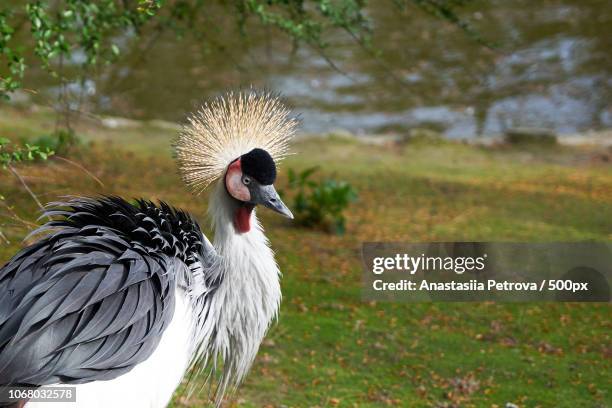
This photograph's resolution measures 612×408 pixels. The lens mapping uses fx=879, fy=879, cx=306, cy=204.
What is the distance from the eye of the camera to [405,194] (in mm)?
6684

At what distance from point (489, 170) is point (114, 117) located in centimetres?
373

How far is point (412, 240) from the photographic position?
18.7ft

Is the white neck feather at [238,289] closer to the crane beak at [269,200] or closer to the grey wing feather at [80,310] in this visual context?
the crane beak at [269,200]

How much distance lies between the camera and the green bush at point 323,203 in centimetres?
567

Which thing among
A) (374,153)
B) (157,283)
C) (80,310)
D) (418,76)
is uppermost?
(418,76)

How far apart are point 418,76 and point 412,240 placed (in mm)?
4929

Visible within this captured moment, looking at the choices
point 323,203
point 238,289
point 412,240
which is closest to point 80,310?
point 238,289

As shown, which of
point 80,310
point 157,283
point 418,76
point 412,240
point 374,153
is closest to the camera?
point 80,310

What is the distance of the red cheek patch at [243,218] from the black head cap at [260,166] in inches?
4.5

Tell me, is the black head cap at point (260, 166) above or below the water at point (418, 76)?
below

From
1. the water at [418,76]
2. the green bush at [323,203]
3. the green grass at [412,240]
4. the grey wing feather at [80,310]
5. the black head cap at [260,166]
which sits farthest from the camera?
the water at [418,76]

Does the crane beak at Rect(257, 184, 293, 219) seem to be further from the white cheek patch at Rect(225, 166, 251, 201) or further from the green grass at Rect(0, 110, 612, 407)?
the green grass at Rect(0, 110, 612, 407)

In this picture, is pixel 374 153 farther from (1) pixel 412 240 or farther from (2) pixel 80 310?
(2) pixel 80 310

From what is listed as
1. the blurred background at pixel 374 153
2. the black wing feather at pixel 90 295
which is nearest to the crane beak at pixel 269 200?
the black wing feather at pixel 90 295
